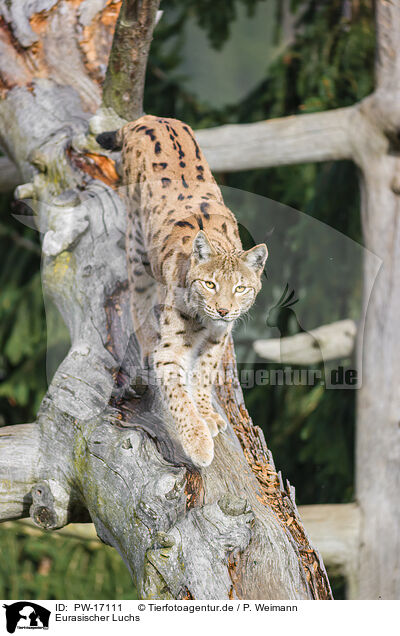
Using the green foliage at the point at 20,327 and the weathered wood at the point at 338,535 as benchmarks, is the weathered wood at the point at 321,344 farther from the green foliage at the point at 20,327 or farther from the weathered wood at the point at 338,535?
the green foliage at the point at 20,327

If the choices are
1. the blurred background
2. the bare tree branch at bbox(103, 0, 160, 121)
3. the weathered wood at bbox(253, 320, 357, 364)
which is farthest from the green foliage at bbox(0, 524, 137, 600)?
the bare tree branch at bbox(103, 0, 160, 121)

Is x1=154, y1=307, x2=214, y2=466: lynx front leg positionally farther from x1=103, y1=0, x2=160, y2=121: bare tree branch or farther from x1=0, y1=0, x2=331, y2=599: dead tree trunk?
x1=103, y1=0, x2=160, y2=121: bare tree branch

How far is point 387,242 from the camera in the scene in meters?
2.87

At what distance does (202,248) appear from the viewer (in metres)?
1.65

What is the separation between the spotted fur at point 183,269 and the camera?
1662 millimetres

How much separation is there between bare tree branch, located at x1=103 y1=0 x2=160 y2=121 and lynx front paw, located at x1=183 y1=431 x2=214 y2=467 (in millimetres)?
1356

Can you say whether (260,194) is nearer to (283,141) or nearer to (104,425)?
(283,141)

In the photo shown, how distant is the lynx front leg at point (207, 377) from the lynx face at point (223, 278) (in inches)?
6.3

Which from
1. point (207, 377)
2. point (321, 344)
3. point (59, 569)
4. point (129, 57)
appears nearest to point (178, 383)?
point (207, 377)

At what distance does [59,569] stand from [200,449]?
2.12m

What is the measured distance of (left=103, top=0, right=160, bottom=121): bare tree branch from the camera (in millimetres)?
2289
